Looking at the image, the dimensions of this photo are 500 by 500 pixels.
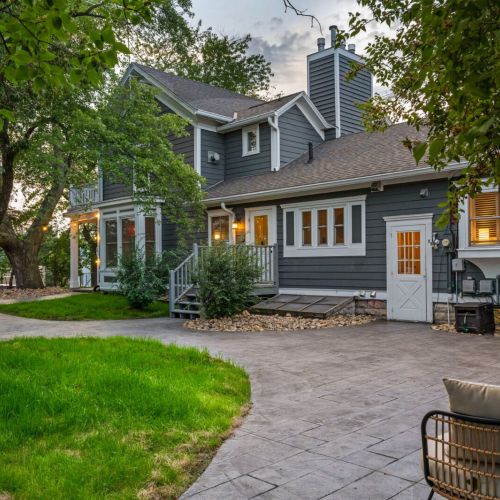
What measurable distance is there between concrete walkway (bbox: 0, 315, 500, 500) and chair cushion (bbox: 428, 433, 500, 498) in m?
0.70

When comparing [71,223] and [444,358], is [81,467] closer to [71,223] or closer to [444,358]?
[444,358]

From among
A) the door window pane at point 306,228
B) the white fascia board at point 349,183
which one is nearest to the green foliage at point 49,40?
the white fascia board at point 349,183

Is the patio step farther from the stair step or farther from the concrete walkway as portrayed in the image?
the concrete walkway

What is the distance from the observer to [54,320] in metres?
11.7

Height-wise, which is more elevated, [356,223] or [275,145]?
[275,145]

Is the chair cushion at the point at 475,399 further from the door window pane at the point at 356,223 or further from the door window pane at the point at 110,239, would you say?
the door window pane at the point at 110,239

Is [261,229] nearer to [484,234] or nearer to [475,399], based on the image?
[484,234]

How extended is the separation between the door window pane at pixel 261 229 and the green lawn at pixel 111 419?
24.3ft

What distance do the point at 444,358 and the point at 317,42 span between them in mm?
13324

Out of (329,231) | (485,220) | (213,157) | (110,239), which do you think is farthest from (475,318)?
(110,239)

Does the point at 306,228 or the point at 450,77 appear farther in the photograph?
the point at 306,228

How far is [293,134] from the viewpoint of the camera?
15.2 m

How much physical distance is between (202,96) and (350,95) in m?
4.90

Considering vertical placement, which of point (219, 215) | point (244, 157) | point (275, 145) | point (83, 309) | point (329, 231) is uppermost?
point (275, 145)
